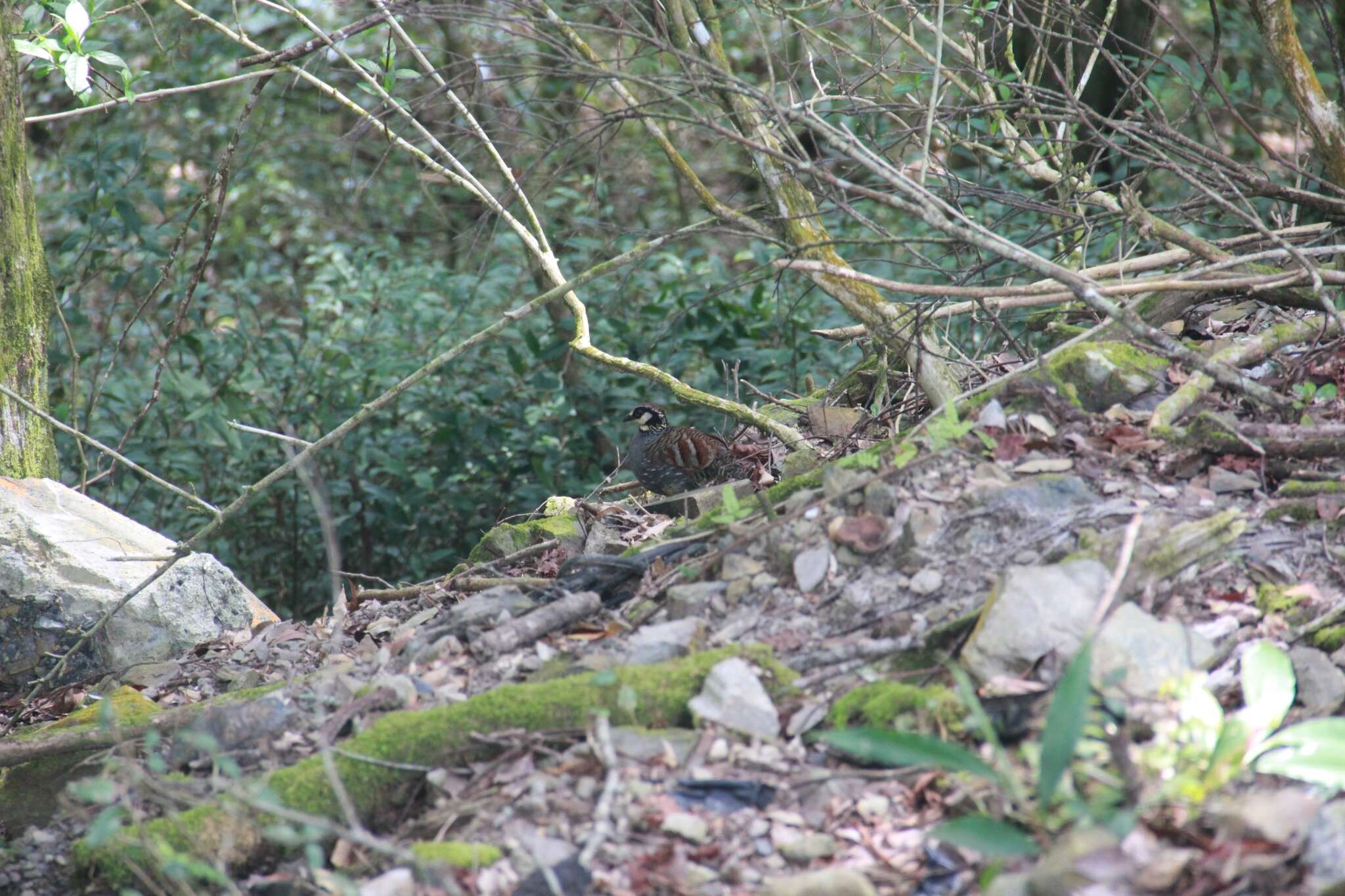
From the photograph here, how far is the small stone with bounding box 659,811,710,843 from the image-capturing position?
8.18 ft

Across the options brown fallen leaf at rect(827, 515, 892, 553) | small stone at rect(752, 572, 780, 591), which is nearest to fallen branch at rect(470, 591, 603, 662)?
small stone at rect(752, 572, 780, 591)

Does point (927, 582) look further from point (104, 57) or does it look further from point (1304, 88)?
point (104, 57)

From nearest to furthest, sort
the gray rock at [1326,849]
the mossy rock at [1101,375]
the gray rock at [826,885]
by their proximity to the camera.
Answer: the gray rock at [1326,849], the gray rock at [826,885], the mossy rock at [1101,375]

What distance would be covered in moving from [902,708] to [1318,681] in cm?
100

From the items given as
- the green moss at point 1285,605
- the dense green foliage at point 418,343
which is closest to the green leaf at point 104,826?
the green moss at point 1285,605

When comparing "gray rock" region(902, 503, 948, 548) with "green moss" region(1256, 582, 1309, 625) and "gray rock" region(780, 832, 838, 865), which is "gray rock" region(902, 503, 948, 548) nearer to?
"green moss" region(1256, 582, 1309, 625)

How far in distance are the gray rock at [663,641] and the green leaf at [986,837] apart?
3.43ft

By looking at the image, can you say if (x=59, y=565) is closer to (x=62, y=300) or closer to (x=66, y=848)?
(x=66, y=848)

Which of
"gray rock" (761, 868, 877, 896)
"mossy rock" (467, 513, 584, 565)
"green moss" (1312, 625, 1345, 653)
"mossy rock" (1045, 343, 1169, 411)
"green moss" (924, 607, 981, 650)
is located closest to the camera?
"gray rock" (761, 868, 877, 896)

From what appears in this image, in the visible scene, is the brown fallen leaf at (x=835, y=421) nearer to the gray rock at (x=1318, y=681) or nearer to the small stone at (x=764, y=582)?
the small stone at (x=764, y=582)

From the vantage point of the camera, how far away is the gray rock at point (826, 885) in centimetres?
221

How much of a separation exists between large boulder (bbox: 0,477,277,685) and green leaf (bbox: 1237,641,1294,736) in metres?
3.60

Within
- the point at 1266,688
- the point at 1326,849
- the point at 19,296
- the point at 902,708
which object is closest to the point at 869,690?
the point at 902,708

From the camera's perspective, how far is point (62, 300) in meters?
6.96
